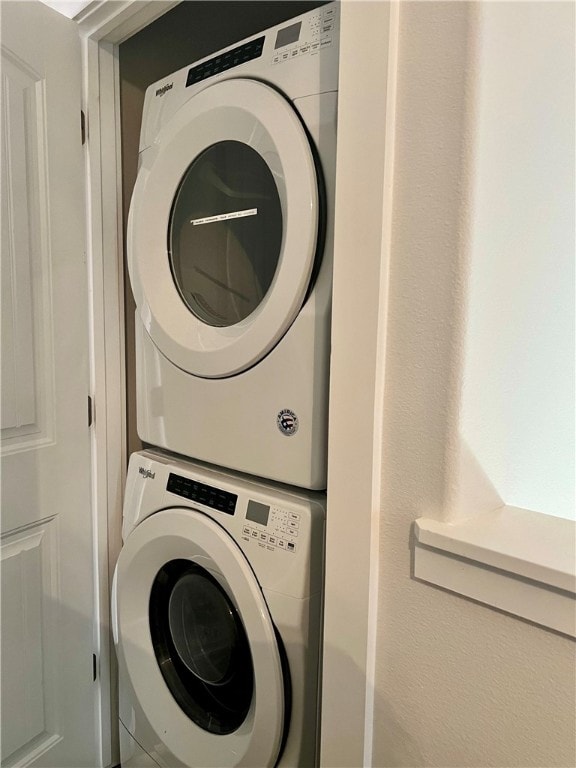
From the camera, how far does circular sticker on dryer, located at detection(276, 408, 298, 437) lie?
862 millimetres

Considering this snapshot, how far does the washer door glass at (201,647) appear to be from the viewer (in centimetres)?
103

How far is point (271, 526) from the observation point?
2.90ft

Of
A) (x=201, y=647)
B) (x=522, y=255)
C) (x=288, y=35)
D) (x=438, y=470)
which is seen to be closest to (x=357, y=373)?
(x=438, y=470)

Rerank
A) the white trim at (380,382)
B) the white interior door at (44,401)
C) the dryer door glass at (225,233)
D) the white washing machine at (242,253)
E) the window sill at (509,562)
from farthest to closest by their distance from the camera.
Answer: the white interior door at (44,401) → the dryer door glass at (225,233) → the white washing machine at (242,253) → the white trim at (380,382) → the window sill at (509,562)

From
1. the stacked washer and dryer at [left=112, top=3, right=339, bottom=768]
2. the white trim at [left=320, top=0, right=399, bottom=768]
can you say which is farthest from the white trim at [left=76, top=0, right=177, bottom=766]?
the white trim at [left=320, top=0, right=399, bottom=768]

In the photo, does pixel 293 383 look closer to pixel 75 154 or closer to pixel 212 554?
pixel 212 554

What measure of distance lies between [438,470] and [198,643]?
770mm

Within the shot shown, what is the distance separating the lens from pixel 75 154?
1218mm

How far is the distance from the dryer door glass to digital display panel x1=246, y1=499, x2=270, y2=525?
34 cm

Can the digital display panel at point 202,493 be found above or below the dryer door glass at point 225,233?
below

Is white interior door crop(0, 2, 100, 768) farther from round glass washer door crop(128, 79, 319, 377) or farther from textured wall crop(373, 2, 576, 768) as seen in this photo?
textured wall crop(373, 2, 576, 768)

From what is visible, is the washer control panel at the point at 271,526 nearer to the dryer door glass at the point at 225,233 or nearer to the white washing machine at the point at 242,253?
the white washing machine at the point at 242,253

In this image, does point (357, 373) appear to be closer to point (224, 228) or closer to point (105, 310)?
point (224, 228)

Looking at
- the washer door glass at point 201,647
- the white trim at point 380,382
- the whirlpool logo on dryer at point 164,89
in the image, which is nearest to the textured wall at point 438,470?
the white trim at point 380,382
